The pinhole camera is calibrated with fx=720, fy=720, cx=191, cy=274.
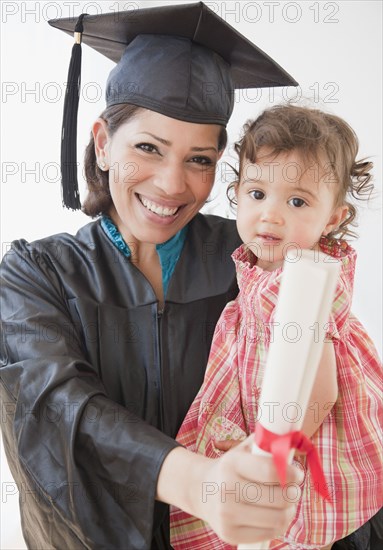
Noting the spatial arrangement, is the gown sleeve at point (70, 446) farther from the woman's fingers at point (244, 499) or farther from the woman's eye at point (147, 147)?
the woman's eye at point (147, 147)

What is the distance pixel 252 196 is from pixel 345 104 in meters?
1.56

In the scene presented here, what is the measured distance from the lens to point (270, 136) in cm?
144

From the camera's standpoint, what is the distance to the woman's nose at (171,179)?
151 centimetres

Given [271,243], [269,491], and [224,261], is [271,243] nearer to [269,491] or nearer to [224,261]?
[224,261]

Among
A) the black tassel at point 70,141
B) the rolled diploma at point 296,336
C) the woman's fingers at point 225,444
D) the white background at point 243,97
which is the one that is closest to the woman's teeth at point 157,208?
the black tassel at point 70,141

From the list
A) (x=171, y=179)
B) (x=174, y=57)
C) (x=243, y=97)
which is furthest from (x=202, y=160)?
(x=243, y=97)

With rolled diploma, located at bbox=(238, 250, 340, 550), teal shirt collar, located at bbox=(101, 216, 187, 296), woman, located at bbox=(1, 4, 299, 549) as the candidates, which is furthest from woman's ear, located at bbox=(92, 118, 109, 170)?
rolled diploma, located at bbox=(238, 250, 340, 550)

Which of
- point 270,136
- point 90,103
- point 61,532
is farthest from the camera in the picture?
point 90,103

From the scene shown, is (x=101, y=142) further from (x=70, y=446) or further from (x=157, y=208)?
(x=70, y=446)

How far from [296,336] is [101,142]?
1010 mm

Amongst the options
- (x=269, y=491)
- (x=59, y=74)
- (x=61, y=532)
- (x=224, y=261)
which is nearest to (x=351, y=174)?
(x=224, y=261)

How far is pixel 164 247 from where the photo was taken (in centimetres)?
169

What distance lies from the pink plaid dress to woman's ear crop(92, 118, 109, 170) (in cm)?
44

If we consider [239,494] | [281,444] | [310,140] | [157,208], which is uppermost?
[310,140]
